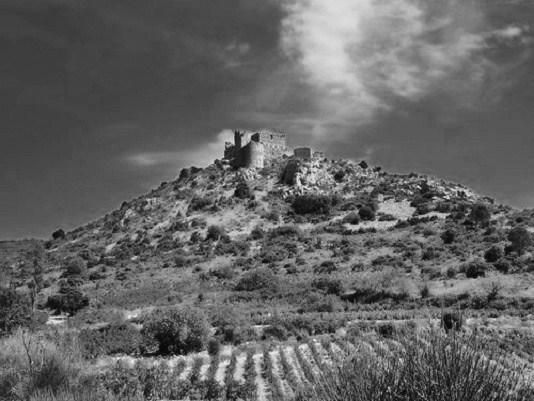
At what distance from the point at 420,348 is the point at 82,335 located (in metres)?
20.5

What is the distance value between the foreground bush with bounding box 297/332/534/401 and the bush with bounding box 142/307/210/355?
17.0m

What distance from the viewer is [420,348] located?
4.50m

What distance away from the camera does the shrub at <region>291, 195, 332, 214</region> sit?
63281 millimetres

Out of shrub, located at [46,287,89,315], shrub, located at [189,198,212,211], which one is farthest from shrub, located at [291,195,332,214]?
shrub, located at [46,287,89,315]

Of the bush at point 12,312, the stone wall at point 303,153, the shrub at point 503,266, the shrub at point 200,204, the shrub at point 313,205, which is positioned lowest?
the bush at point 12,312

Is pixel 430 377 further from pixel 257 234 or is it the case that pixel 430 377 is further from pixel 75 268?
pixel 257 234

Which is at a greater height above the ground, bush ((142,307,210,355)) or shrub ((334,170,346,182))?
shrub ((334,170,346,182))

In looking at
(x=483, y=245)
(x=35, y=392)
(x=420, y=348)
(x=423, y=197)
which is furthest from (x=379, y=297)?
(x=423, y=197)

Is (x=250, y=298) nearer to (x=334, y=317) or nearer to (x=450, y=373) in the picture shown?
(x=334, y=317)

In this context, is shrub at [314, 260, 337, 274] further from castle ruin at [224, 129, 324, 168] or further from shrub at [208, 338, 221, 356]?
castle ruin at [224, 129, 324, 168]

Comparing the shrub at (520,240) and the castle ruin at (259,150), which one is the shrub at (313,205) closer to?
the castle ruin at (259,150)

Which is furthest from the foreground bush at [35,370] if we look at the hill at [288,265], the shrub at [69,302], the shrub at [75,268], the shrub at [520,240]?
the shrub at [75,268]

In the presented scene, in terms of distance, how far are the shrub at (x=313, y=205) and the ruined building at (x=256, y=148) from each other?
13.8 m

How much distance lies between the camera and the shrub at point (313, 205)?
6328 centimetres
